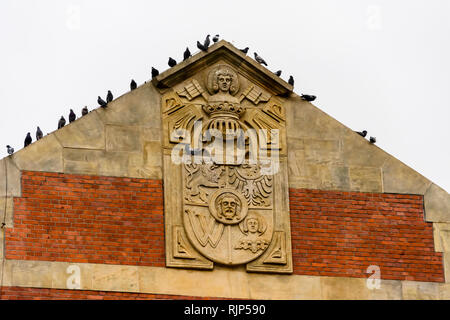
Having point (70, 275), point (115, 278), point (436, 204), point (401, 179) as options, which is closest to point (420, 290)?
point (436, 204)

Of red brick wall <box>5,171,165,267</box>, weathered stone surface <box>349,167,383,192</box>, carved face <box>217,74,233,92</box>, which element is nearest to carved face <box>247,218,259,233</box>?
red brick wall <box>5,171,165,267</box>

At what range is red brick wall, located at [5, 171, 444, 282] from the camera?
3641 centimetres

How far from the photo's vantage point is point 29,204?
3650 centimetres

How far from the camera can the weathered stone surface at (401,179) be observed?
3862cm

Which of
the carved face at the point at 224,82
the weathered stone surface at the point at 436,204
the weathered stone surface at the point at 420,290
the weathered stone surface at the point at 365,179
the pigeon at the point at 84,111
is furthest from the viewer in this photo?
the pigeon at the point at 84,111

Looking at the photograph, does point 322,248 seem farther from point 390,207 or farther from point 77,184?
point 77,184

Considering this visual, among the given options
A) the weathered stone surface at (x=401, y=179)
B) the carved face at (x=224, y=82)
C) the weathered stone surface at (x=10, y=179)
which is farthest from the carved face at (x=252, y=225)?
the weathered stone surface at (x=10, y=179)

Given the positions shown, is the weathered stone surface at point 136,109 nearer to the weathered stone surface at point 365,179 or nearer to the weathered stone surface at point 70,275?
the weathered stone surface at point 70,275

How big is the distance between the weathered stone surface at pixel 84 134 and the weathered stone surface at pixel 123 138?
0.12 m

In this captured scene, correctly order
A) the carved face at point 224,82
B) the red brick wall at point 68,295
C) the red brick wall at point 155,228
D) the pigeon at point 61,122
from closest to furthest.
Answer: the red brick wall at point 68,295, the red brick wall at point 155,228, the pigeon at point 61,122, the carved face at point 224,82

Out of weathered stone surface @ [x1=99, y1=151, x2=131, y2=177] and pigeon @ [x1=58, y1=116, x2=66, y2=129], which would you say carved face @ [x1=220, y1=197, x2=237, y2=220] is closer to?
weathered stone surface @ [x1=99, y1=151, x2=131, y2=177]

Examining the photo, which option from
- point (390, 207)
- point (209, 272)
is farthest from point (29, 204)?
point (390, 207)

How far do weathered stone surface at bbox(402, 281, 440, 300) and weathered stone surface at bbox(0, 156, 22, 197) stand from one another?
666cm

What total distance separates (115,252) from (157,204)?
3.89 ft
